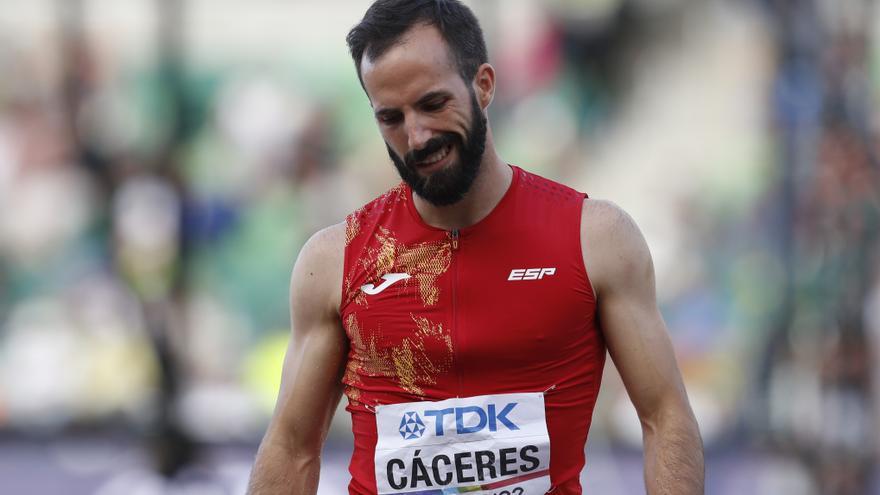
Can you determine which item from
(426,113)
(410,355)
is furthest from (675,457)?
(426,113)

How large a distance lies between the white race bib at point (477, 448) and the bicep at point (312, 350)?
321mm

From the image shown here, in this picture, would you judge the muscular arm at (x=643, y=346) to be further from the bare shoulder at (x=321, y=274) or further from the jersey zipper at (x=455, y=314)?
the bare shoulder at (x=321, y=274)

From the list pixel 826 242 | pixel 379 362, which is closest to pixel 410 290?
pixel 379 362

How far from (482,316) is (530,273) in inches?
6.6

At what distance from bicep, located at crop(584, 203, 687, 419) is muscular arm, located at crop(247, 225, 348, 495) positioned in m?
0.71

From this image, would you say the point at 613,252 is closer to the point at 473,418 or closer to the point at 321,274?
the point at 473,418

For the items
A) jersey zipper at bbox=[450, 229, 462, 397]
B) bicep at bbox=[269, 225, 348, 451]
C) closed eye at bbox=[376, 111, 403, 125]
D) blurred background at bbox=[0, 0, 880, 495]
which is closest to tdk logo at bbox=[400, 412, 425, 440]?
jersey zipper at bbox=[450, 229, 462, 397]

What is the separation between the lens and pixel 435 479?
3.85 m

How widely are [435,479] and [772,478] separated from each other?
20.4 ft

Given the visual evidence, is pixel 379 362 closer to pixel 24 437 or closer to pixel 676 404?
pixel 676 404

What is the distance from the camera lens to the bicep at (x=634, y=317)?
12.6ft

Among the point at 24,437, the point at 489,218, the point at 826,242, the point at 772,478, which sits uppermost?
the point at 489,218

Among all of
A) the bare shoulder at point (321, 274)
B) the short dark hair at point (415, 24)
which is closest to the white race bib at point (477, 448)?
the bare shoulder at point (321, 274)

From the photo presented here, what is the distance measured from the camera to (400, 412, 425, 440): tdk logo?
12.7 ft
